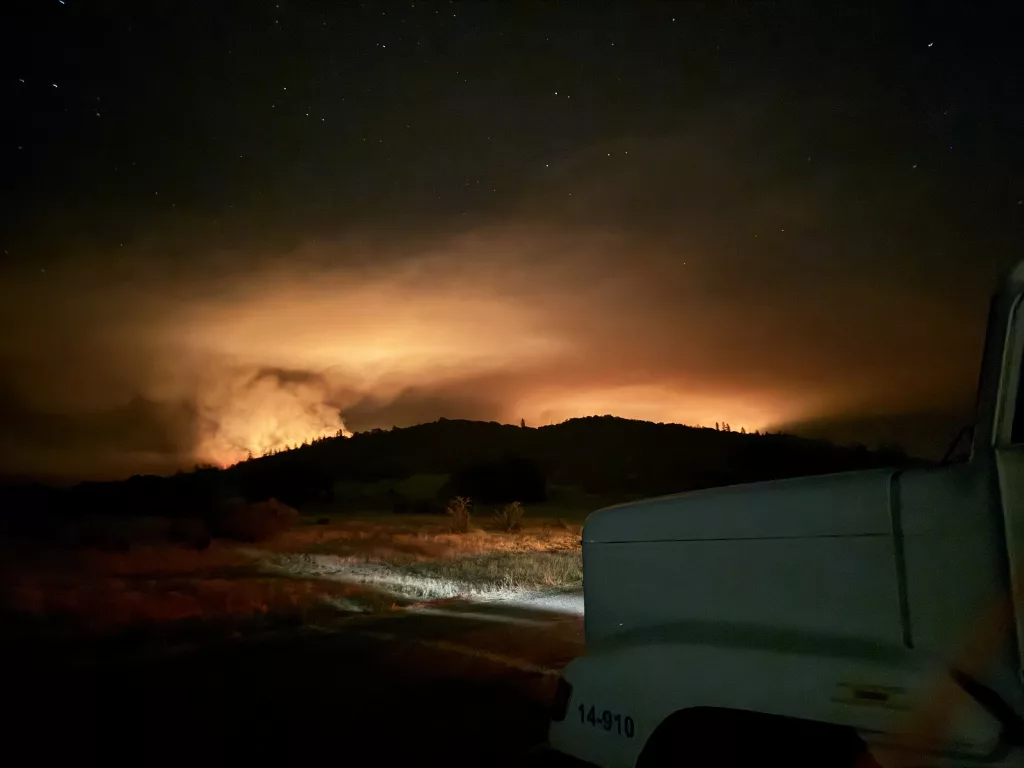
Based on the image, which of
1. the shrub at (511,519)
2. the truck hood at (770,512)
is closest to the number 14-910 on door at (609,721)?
the truck hood at (770,512)

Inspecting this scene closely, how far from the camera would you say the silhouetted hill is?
53812 mm

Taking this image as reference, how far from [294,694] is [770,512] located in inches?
234

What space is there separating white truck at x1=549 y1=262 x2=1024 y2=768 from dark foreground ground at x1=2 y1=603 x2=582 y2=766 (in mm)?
2370

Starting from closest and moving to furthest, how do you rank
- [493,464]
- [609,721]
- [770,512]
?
[770,512] < [609,721] < [493,464]

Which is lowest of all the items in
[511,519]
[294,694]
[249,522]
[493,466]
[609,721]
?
[294,694]

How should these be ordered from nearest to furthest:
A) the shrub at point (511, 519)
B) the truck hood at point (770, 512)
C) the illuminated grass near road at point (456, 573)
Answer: the truck hood at point (770, 512), the illuminated grass near road at point (456, 573), the shrub at point (511, 519)

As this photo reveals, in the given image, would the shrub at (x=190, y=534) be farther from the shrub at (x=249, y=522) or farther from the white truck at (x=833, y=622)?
the white truck at (x=833, y=622)

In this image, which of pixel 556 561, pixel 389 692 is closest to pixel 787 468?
pixel 556 561

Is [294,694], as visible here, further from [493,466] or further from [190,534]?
[493,466]

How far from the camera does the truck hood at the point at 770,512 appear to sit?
2961mm

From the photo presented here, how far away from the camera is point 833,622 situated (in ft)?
9.77

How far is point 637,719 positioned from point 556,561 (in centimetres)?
1785

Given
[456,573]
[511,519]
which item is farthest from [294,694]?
[511,519]

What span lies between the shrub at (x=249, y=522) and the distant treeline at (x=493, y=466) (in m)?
4.90
